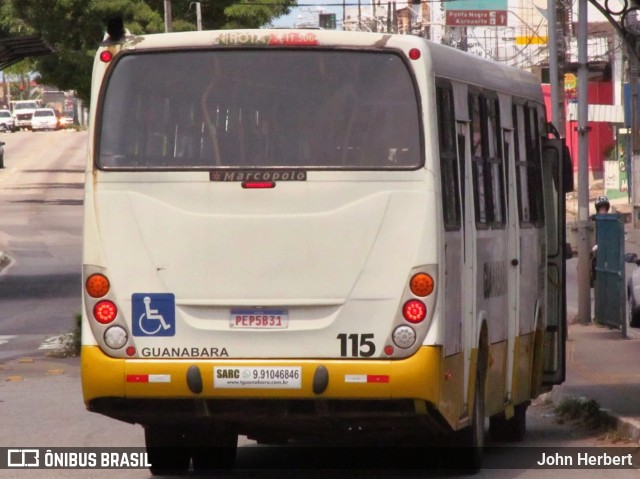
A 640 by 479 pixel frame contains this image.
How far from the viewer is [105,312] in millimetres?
8859

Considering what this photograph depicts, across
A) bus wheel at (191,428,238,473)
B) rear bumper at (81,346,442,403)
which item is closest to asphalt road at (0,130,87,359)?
bus wheel at (191,428,238,473)

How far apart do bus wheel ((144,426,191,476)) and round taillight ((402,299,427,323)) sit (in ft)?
6.34

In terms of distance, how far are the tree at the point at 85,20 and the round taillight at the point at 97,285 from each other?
139 ft

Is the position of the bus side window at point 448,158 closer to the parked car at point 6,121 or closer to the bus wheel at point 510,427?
the bus wheel at point 510,427

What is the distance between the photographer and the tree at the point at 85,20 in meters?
53.4

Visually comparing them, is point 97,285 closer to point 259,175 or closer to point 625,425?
point 259,175

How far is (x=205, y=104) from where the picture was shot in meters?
9.06

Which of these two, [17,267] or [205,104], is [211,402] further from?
[17,267]

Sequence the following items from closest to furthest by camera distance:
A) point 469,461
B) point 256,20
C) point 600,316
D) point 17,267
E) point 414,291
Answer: point 414,291, point 469,461, point 600,316, point 17,267, point 256,20

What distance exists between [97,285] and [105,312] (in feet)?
0.56

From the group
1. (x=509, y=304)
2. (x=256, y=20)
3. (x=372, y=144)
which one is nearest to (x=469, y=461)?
(x=509, y=304)

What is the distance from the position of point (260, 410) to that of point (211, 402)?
0.92 feet

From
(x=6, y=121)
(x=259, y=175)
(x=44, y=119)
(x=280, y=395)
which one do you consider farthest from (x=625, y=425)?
(x=6, y=121)

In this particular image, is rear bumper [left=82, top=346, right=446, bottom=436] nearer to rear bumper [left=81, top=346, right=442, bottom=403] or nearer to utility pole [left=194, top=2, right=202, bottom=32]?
rear bumper [left=81, top=346, right=442, bottom=403]
